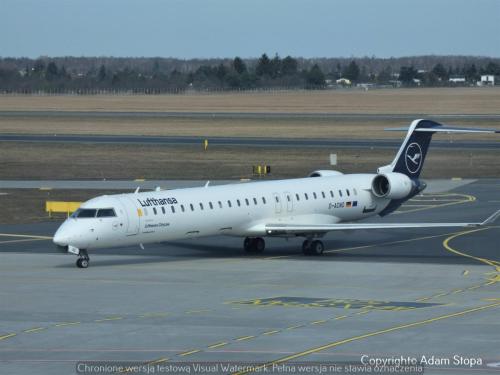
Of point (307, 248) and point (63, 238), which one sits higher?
point (63, 238)

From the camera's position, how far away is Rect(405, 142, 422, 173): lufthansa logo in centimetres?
4478

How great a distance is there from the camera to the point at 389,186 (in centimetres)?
4216

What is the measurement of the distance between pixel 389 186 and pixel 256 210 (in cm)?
603

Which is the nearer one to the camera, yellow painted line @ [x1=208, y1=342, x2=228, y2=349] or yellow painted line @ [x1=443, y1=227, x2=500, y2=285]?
yellow painted line @ [x1=208, y1=342, x2=228, y2=349]

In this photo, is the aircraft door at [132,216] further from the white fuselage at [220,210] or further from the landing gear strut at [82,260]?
the landing gear strut at [82,260]

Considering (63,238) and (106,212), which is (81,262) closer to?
(63,238)

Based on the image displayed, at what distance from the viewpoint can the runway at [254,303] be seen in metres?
22.8

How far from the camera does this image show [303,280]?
110 feet

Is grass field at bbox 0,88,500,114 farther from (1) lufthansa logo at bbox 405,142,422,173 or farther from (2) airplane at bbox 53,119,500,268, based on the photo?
(2) airplane at bbox 53,119,500,268

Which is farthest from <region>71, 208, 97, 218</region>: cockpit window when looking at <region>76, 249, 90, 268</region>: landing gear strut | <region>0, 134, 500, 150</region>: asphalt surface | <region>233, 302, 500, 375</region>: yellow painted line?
<region>0, 134, 500, 150</region>: asphalt surface

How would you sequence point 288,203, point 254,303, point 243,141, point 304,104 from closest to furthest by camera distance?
point 254,303 → point 288,203 → point 243,141 → point 304,104

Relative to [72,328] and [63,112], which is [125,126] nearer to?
[63,112]

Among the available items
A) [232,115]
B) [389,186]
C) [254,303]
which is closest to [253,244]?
[389,186]

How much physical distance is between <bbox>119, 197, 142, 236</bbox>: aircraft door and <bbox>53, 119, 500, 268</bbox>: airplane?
0.10 ft
